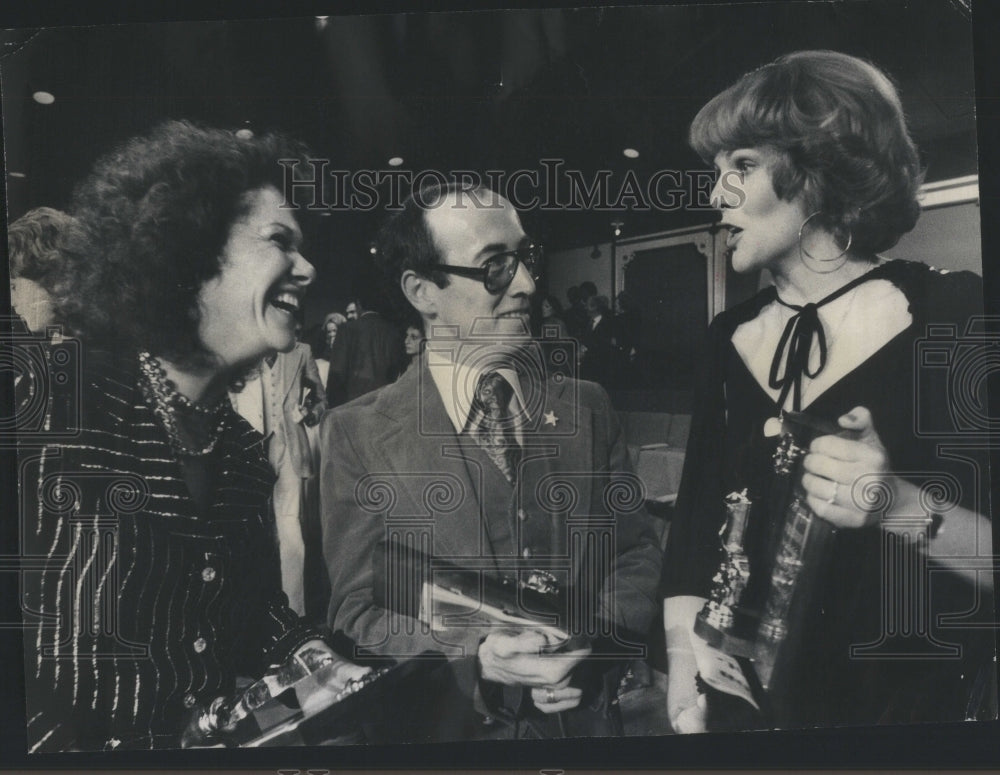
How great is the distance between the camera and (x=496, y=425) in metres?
2.43

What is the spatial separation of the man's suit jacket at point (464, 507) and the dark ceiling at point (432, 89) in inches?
14.4

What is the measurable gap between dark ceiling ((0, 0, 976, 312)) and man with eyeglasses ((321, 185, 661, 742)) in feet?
0.47

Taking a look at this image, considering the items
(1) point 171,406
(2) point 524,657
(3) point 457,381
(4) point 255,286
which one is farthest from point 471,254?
(2) point 524,657

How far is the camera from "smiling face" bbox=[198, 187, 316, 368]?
2398 millimetres

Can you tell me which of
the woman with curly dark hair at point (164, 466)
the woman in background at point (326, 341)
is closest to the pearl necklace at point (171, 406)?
the woman with curly dark hair at point (164, 466)

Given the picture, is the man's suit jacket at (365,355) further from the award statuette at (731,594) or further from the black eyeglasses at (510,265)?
the award statuette at (731,594)

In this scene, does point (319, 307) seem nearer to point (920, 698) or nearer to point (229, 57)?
point (229, 57)

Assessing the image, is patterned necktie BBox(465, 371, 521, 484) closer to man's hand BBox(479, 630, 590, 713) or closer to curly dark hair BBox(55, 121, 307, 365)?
man's hand BBox(479, 630, 590, 713)

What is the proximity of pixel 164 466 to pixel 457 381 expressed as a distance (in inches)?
29.2

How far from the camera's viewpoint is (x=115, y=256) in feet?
7.86

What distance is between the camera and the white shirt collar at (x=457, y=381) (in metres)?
2.41

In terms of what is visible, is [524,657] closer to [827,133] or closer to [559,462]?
[559,462]

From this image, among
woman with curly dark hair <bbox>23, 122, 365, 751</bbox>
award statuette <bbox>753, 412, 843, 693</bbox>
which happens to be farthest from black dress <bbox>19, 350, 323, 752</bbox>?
award statuette <bbox>753, 412, 843, 693</bbox>

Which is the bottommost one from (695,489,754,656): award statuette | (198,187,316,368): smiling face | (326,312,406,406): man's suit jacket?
(695,489,754,656): award statuette
